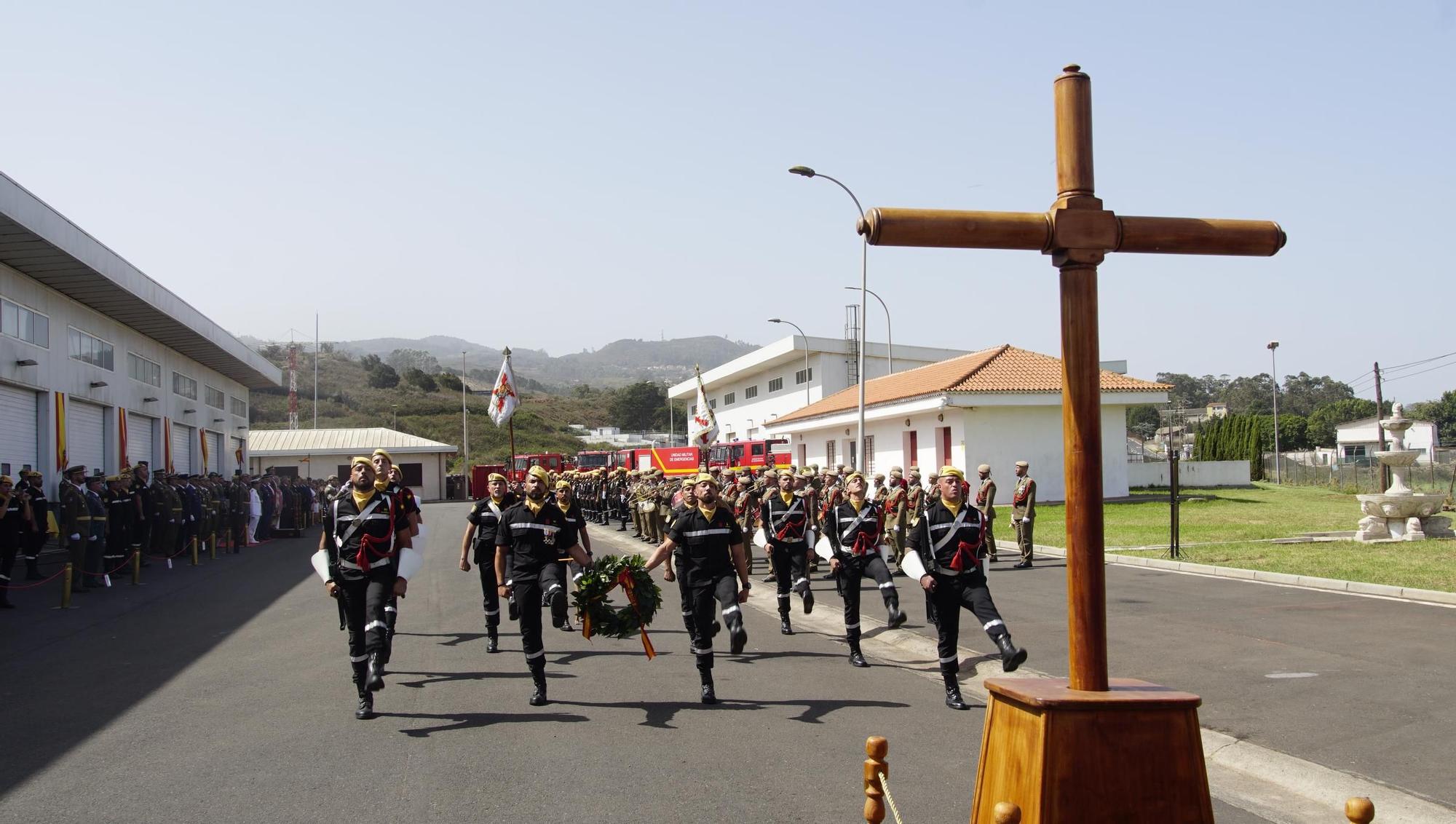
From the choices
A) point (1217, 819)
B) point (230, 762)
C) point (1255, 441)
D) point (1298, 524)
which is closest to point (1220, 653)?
point (1217, 819)

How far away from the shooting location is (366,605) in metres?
8.46

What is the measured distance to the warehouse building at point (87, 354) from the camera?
70.8ft

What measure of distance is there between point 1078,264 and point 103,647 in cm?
1143

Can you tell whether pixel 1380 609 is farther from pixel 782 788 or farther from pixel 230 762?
pixel 230 762

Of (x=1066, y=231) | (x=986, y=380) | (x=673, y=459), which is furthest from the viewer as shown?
(x=673, y=459)

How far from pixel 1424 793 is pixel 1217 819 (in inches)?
46.1

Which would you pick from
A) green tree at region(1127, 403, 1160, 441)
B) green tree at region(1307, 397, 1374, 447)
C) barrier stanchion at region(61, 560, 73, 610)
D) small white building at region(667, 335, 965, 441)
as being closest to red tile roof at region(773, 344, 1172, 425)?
small white building at region(667, 335, 965, 441)

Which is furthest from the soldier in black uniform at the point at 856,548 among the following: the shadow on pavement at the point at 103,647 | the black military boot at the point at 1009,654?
the shadow on pavement at the point at 103,647

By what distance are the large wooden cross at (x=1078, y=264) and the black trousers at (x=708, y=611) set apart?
5.07 meters

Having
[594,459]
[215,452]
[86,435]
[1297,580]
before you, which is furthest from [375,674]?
[594,459]

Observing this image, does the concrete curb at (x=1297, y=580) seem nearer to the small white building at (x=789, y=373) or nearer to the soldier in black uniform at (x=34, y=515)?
the soldier in black uniform at (x=34, y=515)

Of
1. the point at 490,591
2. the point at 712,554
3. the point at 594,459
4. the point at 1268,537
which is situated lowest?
the point at 1268,537

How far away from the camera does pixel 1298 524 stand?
2562 cm

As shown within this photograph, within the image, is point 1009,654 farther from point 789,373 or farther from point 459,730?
point 789,373
